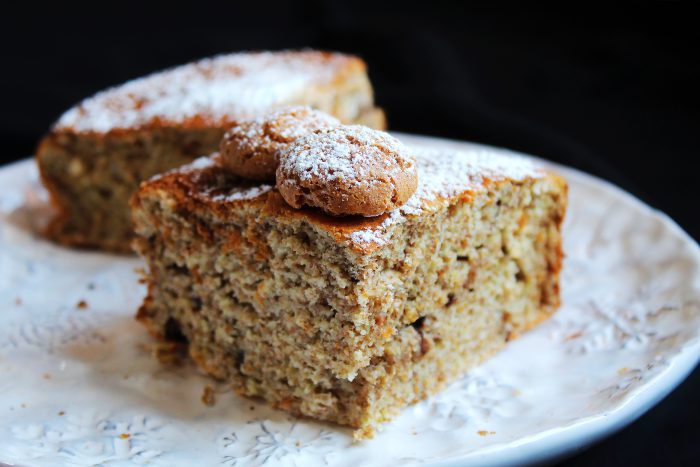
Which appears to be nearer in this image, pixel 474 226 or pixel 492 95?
pixel 474 226

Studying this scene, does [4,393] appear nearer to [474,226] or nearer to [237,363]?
[237,363]

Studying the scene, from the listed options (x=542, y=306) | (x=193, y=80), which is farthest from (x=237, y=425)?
(x=193, y=80)

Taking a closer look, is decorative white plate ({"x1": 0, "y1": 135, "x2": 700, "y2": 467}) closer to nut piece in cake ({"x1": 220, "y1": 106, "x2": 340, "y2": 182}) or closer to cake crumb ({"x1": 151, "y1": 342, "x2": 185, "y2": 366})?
cake crumb ({"x1": 151, "y1": 342, "x2": 185, "y2": 366})

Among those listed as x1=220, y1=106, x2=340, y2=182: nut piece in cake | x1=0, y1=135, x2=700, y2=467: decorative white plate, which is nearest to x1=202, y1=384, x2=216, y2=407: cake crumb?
x1=0, y1=135, x2=700, y2=467: decorative white plate

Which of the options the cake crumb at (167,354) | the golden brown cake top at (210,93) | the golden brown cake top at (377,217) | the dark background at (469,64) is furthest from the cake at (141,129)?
the dark background at (469,64)

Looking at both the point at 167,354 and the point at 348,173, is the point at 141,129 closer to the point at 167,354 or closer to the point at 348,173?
the point at 167,354
